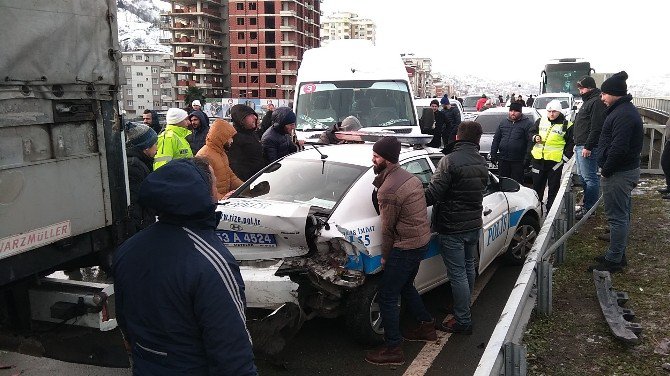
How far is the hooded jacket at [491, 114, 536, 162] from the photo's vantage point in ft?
28.8

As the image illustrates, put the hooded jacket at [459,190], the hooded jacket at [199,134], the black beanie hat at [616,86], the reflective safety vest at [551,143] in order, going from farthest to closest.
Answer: the hooded jacket at [199,134]
the reflective safety vest at [551,143]
the black beanie hat at [616,86]
the hooded jacket at [459,190]

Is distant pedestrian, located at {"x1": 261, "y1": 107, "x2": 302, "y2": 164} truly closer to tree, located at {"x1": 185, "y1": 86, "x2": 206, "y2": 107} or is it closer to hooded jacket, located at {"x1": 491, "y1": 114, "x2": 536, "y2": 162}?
hooded jacket, located at {"x1": 491, "y1": 114, "x2": 536, "y2": 162}

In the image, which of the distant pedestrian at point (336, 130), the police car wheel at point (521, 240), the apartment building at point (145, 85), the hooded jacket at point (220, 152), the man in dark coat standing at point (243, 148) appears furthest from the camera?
the apartment building at point (145, 85)

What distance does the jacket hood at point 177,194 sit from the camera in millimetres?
2088

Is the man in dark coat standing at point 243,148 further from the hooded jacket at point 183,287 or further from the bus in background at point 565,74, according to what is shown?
the bus in background at point 565,74

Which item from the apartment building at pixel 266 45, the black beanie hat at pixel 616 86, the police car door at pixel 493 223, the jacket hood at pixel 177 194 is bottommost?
the police car door at pixel 493 223

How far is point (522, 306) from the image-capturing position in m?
3.35

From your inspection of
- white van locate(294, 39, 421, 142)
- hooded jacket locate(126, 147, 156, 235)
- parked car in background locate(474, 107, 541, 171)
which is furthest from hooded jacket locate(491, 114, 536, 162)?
hooded jacket locate(126, 147, 156, 235)

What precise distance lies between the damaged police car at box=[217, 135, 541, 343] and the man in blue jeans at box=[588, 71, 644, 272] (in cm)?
196

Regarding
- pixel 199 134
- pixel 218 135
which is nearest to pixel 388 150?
pixel 218 135

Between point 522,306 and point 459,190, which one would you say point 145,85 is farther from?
point 522,306

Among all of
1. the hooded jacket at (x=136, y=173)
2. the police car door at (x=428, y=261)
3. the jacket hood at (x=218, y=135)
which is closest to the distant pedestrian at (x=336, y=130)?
the jacket hood at (x=218, y=135)

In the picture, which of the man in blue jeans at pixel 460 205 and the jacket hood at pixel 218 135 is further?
the jacket hood at pixel 218 135

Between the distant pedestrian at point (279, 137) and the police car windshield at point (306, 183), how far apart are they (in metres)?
1.94
